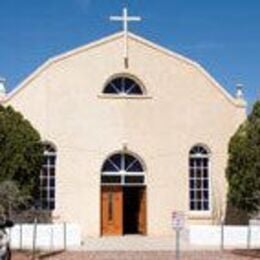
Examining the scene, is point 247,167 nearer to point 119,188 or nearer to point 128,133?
point 128,133

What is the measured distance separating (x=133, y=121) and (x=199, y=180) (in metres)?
3.68

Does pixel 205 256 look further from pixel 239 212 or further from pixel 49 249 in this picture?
pixel 239 212

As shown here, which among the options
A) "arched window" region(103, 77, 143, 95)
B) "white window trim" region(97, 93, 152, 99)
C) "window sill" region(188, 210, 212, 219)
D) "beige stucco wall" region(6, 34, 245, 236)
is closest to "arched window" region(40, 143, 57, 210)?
"beige stucco wall" region(6, 34, 245, 236)

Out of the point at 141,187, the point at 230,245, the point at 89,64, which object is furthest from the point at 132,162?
the point at 230,245

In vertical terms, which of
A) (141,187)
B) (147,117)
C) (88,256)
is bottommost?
(88,256)

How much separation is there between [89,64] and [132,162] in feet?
14.2

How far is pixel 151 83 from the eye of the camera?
40.5m

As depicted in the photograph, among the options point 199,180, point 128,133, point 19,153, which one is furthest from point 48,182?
point 199,180

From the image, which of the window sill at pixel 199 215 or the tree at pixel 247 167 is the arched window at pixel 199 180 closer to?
the window sill at pixel 199 215

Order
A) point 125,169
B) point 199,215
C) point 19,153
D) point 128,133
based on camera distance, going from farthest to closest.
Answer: point 125,169 < point 199,215 < point 128,133 < point 19,153

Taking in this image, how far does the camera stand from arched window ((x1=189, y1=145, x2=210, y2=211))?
4056cm

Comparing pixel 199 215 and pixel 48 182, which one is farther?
pixel 199 215

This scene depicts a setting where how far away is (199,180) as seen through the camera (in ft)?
133

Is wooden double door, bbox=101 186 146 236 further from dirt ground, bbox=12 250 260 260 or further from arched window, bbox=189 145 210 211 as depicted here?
dirt ground, bbox=12 250 260 260
